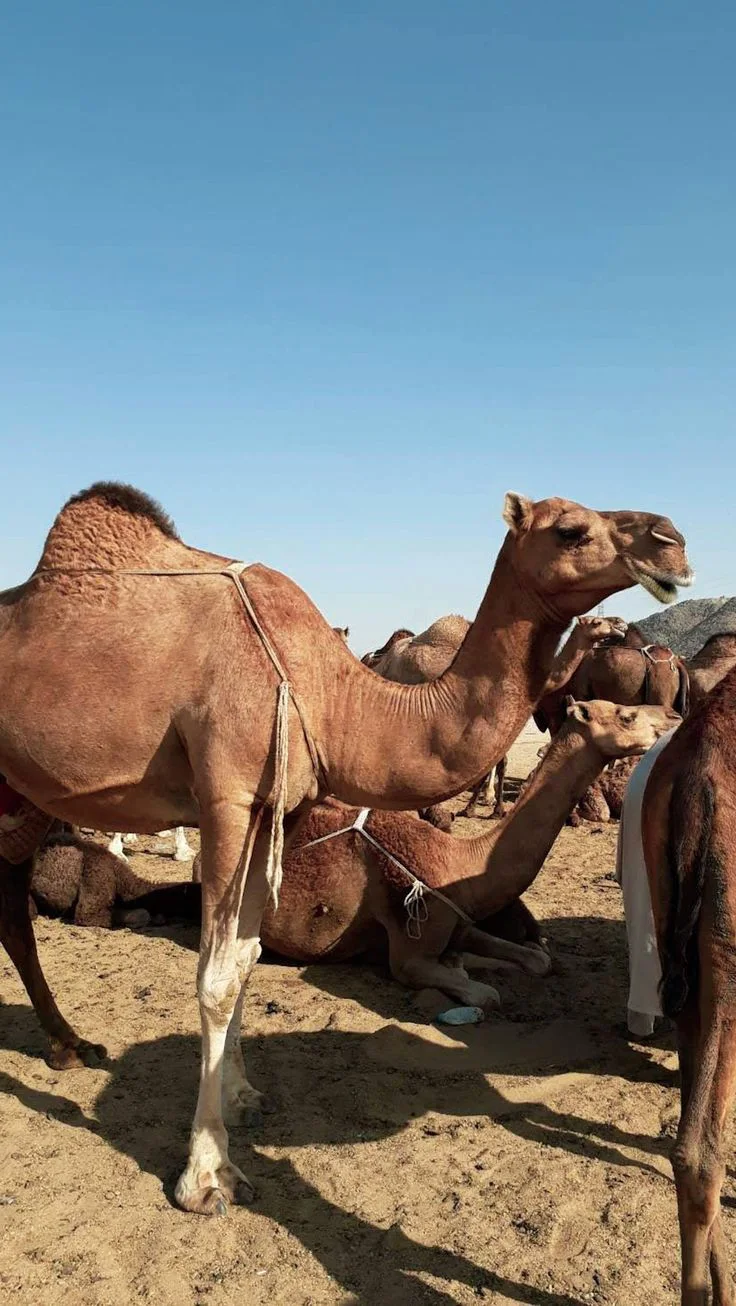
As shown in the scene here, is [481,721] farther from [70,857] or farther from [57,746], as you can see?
→ [70,857]

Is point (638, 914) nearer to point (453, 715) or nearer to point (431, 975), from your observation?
point (431, 975)

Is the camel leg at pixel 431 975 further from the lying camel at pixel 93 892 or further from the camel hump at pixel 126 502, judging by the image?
the camel hump at pixel 126 502

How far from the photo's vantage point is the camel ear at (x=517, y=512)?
4074 millimetres

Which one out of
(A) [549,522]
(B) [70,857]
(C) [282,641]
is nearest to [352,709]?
(C) [282,641]

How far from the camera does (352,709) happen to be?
4301mm

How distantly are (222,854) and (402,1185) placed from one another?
1.55 m

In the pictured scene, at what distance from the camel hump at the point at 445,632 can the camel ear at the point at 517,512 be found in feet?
30.7

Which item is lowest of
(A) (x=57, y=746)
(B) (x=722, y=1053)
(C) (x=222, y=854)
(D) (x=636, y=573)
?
(B) (x=722, y=1053)

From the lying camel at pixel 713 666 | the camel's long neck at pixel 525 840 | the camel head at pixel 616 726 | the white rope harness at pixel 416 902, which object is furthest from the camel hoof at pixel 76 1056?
the lying camel at pixel 713 666

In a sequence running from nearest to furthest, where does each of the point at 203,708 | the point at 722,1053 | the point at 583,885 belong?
the point at 722,1053 → the point at 203,708 → the point at 583,885

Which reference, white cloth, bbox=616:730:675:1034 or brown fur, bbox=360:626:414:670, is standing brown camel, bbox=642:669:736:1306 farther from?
brown fur, bbox=360:626:414:670

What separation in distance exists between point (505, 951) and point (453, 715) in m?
3.03

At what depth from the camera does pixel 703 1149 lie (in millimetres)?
2846

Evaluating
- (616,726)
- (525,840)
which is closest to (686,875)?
(525,840)
